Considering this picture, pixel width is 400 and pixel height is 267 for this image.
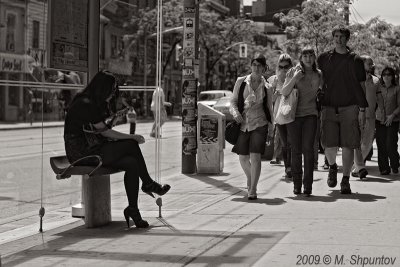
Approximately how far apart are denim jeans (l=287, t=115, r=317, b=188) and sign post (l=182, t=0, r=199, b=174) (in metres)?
3.36

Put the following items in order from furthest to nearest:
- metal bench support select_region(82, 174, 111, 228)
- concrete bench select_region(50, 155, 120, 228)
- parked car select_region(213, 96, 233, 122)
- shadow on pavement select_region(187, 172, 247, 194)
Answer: parked car select_region(213, 96, 233, 122) → shadow on pavement select_region(187, 172, 247, 194) → metal bench support select_region(82, 174, 111, 228) → concrete bench select_region(50, 155, 120, 228)

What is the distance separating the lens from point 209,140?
13.4 meters

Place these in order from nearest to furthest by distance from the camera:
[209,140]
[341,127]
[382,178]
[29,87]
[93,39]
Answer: [29,87] → [93,39] → [341,127] → [382,178] → [209,140]

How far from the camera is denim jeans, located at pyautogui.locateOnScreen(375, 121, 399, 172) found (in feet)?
42.0

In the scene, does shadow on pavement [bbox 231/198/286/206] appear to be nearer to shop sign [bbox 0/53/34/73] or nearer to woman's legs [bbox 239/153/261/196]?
woman's legs [bbox 239/153/261/196]

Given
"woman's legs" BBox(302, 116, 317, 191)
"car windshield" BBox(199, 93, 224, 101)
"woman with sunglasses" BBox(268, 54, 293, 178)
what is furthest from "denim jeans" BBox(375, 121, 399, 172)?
"car windshield" BBox(199, 93, 224, 101)

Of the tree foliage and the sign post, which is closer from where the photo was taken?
the sign post

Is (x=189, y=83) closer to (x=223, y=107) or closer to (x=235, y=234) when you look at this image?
(x=235, y=234)

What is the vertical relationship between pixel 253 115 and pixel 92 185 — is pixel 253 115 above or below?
above

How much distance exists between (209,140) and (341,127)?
11.7 feet

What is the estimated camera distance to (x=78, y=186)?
1173 cm

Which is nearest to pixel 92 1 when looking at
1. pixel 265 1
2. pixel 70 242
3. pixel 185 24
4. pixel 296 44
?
pixel 70 242

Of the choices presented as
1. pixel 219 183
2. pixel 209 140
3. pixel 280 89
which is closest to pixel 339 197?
pixel 280 89

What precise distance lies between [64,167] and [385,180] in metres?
5.75
